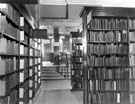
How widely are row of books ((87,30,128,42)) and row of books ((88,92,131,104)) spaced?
4.99 feet

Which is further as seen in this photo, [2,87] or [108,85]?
[108,85]

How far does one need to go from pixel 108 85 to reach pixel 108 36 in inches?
54.6

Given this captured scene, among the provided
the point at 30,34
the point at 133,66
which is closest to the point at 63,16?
the point at 30,34

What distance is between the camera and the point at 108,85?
4551 mm

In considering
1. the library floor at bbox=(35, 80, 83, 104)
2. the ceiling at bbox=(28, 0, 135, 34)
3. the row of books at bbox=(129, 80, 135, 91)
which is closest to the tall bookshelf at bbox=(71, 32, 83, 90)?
the library floor at bbox=(35, 80, 83, 104)

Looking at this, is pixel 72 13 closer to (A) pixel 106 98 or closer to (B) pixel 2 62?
(A) pixel 106 98

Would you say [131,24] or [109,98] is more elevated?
[131,24]

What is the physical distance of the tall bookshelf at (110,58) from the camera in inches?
178

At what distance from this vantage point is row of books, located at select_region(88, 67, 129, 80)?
14.9 feet

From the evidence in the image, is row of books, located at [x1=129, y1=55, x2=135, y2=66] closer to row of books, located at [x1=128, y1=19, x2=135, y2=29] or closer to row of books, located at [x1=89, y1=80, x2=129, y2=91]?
row of books, located at [x1=89, y1=80, x2=129, y2=91]

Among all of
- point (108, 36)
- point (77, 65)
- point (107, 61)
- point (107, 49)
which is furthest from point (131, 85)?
point (77, 65)

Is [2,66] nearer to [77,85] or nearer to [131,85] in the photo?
[131,85]

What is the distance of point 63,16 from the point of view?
649 centimetres

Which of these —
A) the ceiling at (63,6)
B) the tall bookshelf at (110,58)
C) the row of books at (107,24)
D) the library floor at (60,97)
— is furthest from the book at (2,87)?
the ceiling at (63,6)
